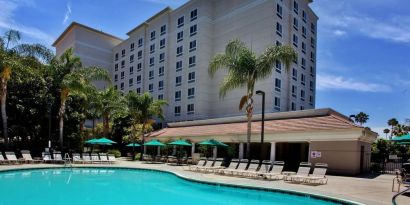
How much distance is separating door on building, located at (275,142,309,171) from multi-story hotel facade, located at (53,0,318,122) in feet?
31.5

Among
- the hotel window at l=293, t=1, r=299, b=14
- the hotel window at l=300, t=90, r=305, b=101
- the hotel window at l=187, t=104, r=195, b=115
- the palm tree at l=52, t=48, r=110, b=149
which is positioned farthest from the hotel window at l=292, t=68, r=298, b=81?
the palm tree at l=52, t=48, r=110, b=149

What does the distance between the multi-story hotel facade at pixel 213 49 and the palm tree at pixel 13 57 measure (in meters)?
22.1

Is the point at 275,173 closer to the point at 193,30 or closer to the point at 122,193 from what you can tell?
the point at 122,193

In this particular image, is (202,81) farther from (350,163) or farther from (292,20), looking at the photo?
(350,163)

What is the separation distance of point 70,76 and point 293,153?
71.9ft

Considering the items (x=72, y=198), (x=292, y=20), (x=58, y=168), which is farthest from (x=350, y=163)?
(x=292, y=20)

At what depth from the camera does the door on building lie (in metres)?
30.8

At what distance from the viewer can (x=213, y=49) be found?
50812mm

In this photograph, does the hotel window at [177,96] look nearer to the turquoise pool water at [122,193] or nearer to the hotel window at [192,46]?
the hotel window at [192,46]

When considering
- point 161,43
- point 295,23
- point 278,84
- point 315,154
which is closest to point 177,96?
point 161,43

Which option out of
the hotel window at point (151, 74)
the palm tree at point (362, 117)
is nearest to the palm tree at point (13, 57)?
the hotel window at point (151, 74)

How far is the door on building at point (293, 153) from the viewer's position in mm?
30812

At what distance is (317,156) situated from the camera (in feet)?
81.9

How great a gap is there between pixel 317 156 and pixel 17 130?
2712cm
